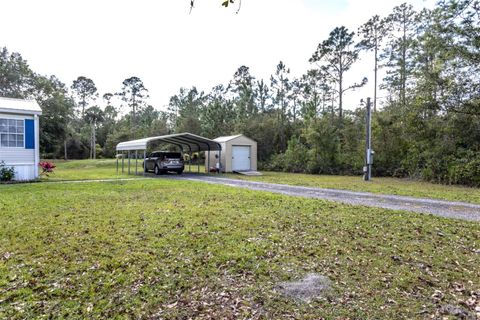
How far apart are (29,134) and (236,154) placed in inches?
454

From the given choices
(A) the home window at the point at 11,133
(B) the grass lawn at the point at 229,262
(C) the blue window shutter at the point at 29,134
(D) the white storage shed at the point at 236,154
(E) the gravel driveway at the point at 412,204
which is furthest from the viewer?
(D) the white storage shed at the point at 236,154

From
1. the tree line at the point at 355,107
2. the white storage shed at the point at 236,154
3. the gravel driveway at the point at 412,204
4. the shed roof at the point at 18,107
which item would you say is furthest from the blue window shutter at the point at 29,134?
the tree line at the point at 355,107

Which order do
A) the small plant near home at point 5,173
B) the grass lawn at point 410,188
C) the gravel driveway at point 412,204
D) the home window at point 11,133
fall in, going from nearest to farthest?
the gravel driveway at point 412,204 → the grass lawn at point 410,188 → the small plant near home at point 5,173 → the home window at point 11,133

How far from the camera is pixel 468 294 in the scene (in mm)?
3154

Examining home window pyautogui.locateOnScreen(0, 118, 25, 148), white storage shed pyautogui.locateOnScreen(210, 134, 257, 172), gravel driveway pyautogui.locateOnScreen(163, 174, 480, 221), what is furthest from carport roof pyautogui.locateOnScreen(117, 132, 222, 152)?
gravel driveway pyautogui.locateOnScreen(163, 174, 480, 221)

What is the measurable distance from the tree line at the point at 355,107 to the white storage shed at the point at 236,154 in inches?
108

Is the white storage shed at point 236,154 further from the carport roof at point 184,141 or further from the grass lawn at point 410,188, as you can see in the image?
the grass lawn at point 410,188

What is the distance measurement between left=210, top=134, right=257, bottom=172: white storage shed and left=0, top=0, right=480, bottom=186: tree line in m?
2.74

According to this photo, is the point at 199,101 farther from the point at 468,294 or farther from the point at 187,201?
the point at 468,294

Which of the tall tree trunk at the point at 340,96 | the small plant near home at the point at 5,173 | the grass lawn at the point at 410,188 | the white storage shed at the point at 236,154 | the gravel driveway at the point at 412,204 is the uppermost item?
the tall tree trunk at the point at 340,96

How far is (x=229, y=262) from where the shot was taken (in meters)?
3.96

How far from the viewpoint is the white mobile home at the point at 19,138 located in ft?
42.7

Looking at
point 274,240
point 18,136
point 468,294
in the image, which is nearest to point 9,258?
point 274,240

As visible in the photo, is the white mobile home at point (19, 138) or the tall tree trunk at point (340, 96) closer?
the white mobile home at point (19, 138)
